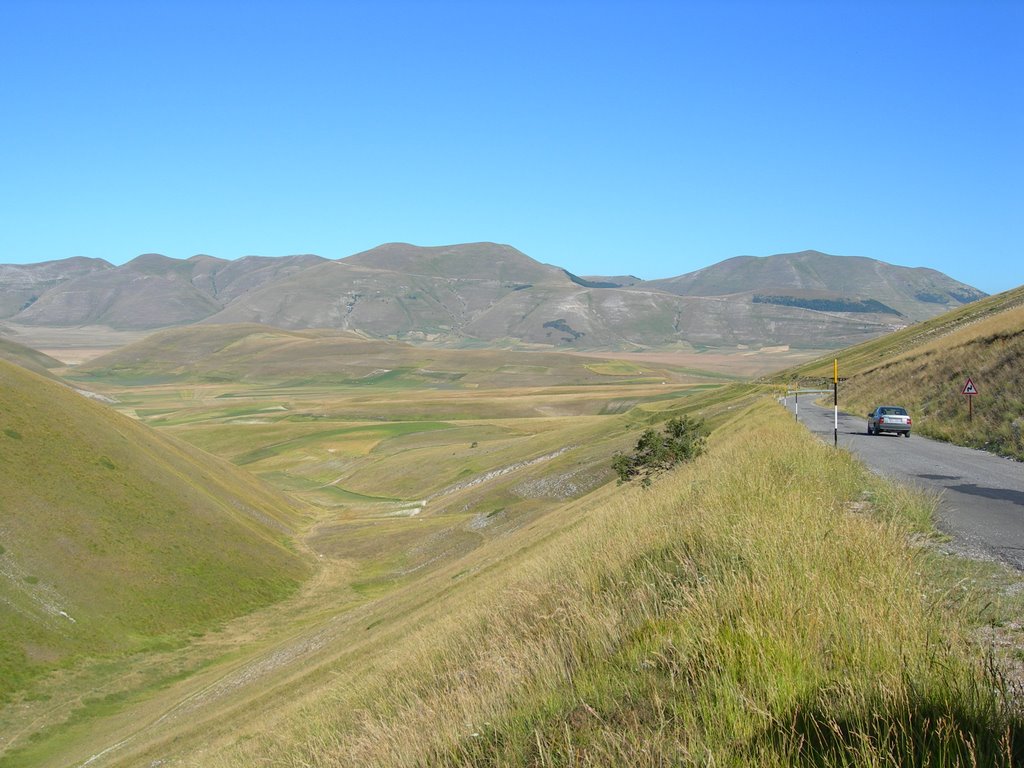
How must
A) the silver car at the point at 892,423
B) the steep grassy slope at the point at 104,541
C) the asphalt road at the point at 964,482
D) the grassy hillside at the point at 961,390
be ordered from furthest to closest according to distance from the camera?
the steep grassy slope at the point at 104,541, the silver car at the point at 892,423, the grassy hillside at the point at 961,390, the asphalt road at the point at 964,482

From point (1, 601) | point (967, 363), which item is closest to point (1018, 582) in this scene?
point (967, 363)

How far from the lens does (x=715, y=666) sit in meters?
6.37

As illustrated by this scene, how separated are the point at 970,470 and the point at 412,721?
68.9 ft

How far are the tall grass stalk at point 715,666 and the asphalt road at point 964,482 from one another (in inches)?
60.8

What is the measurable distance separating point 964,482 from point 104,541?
5540cm

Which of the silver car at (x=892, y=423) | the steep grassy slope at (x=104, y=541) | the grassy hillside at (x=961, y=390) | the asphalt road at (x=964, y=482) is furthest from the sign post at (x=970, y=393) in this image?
the steep grassy slope at (x=104, y=541)

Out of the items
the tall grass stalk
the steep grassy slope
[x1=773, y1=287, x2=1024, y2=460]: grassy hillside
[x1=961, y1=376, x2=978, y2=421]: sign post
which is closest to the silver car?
[x1=773, y1=287, x2=1024, y2=460]: grassy hillside

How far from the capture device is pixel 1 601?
158 ft

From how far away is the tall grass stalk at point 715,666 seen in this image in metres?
5.32

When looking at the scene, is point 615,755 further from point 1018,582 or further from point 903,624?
point 1018,582

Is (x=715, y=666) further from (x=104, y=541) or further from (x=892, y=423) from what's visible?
(x=104, y=541)

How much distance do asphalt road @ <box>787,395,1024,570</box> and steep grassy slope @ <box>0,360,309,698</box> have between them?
43.5m

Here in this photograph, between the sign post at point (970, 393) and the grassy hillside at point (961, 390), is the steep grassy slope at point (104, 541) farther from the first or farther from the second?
the sign post at point (970, 393)

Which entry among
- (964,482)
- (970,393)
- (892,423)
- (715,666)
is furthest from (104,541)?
(715,666)
